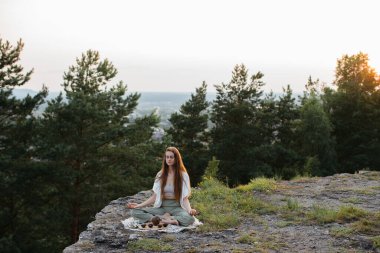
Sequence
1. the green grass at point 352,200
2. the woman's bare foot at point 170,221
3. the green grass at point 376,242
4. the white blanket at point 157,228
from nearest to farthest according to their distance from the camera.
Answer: the green grass at point 376,242
the white blanket at point 157,228
the woman's bare foot at point 170,221
the green grass at point 352,200

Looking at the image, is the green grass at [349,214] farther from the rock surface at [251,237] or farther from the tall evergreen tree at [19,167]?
the tall evergreen tree at [19,167]

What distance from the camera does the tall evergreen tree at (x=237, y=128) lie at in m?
32.1

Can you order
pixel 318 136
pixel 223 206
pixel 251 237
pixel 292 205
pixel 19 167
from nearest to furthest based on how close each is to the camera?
pixel 251 237 < pixel 292 205 < pixel 223 206 < pixel 19 167 < pixel 318 136

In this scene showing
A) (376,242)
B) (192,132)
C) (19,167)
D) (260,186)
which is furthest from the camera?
(192,132)

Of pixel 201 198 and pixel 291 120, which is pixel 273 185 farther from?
pixel 291 120

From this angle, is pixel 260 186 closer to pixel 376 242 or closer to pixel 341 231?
pixel 341 231

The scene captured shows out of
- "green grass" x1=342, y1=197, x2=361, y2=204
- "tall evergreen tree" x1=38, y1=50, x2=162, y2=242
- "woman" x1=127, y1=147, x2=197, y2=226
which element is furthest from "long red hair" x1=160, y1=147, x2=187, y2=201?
"tall evergreen tree" x1=38, y1=50, x2=162, y2=242

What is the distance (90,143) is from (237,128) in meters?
15.2

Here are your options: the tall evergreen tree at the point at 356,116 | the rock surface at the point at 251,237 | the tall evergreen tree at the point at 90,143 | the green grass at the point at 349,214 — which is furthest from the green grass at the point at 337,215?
the tall evergreen tree at the point at 356,116

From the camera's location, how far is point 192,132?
3394cm

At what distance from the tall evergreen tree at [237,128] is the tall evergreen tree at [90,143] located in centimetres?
954

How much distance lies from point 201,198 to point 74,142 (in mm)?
13426

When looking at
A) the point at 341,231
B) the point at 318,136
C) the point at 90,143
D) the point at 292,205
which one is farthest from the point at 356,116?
the point at 341,231

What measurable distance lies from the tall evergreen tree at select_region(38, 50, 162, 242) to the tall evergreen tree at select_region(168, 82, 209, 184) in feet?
30.2
